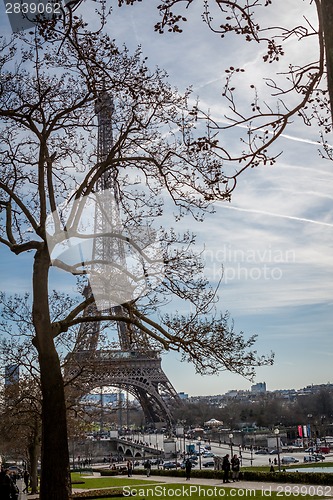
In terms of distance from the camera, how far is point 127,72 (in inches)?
472

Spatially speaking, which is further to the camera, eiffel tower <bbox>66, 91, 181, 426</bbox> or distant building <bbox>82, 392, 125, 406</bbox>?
distant building <bbox>82, 392, 125, 406</bbox>

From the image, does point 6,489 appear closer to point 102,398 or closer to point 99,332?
point 99,332

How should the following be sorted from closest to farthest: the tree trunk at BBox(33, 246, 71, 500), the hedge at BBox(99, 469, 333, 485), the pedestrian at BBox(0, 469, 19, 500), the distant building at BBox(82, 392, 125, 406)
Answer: the tree trunk at BBox(33, 246, 71, 500) → the pedestrian at BBox(0, 469, 19, 500) → the hedge at BBox(99, 469, 333, 485) → the distant building at BBox(82, 392, 125, 406)

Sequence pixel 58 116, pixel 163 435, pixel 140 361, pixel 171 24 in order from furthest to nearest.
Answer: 1. pixel 163 435
2. pixel 140 361
3. pixel 58 116
4. pixel 171 24

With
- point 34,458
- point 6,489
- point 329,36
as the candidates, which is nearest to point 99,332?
point 6,489

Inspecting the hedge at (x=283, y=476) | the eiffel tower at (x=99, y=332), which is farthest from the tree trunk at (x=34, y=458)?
the eiffel tower at (x=99, y=332)

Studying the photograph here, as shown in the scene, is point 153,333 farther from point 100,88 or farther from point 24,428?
point 24,428

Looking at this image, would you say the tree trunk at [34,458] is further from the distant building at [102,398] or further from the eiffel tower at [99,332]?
the eiffel tower at [99,332]

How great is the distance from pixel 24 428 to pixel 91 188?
25.8 meters

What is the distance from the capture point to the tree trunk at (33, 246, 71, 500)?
11195 millimetres

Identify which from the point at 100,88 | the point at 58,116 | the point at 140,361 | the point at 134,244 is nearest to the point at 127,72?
the point at 100,88

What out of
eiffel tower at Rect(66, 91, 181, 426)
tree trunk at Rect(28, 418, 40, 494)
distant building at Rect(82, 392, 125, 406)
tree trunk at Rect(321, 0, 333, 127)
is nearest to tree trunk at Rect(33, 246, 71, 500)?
eiffel tower at Rect(66, 91, 181, 426)

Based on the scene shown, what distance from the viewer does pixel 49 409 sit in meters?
11.6

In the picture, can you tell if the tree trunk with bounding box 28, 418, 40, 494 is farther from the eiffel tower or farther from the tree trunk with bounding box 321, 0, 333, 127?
the tree trunk with bounding box 321, 0, 333, 127
